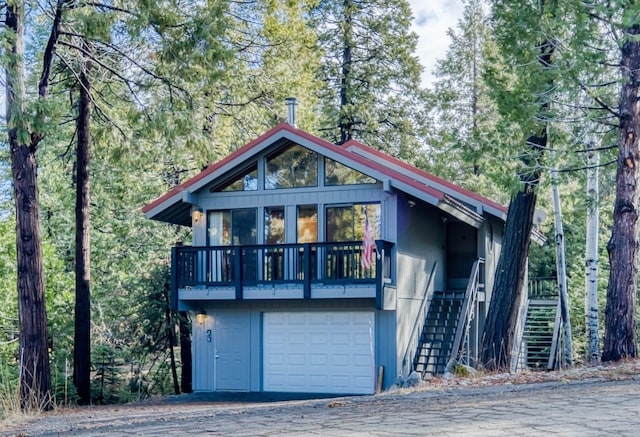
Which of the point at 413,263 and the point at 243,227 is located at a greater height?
the point at 243,227

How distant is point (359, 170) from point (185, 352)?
9.83 metres

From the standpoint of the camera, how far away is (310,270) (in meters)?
18.8

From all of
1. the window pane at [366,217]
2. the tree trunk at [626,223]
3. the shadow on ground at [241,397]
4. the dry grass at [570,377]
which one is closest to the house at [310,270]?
the window pane at [366,217]

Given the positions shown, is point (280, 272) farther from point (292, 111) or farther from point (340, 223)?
point (292, 111)

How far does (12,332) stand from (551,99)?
17.9 metres

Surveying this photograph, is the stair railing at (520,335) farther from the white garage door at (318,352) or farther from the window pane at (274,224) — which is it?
the window pane at (274,224)

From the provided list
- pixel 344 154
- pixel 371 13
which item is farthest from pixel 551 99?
pixel 371 13

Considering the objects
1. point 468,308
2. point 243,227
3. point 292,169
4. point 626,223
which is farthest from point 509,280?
point 243,227

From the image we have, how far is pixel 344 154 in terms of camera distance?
19.2m

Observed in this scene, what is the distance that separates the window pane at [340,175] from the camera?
64.2ft

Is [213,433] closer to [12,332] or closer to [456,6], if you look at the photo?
[12,332]

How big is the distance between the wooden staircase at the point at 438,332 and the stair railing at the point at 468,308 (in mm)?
290

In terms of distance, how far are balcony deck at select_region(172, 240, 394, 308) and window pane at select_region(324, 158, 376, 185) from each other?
172 centimetres

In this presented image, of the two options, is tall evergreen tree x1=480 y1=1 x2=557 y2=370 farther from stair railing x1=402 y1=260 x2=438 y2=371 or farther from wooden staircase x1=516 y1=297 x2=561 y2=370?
wooden staircase x1=516 y1=297 x2=561 y2=370
